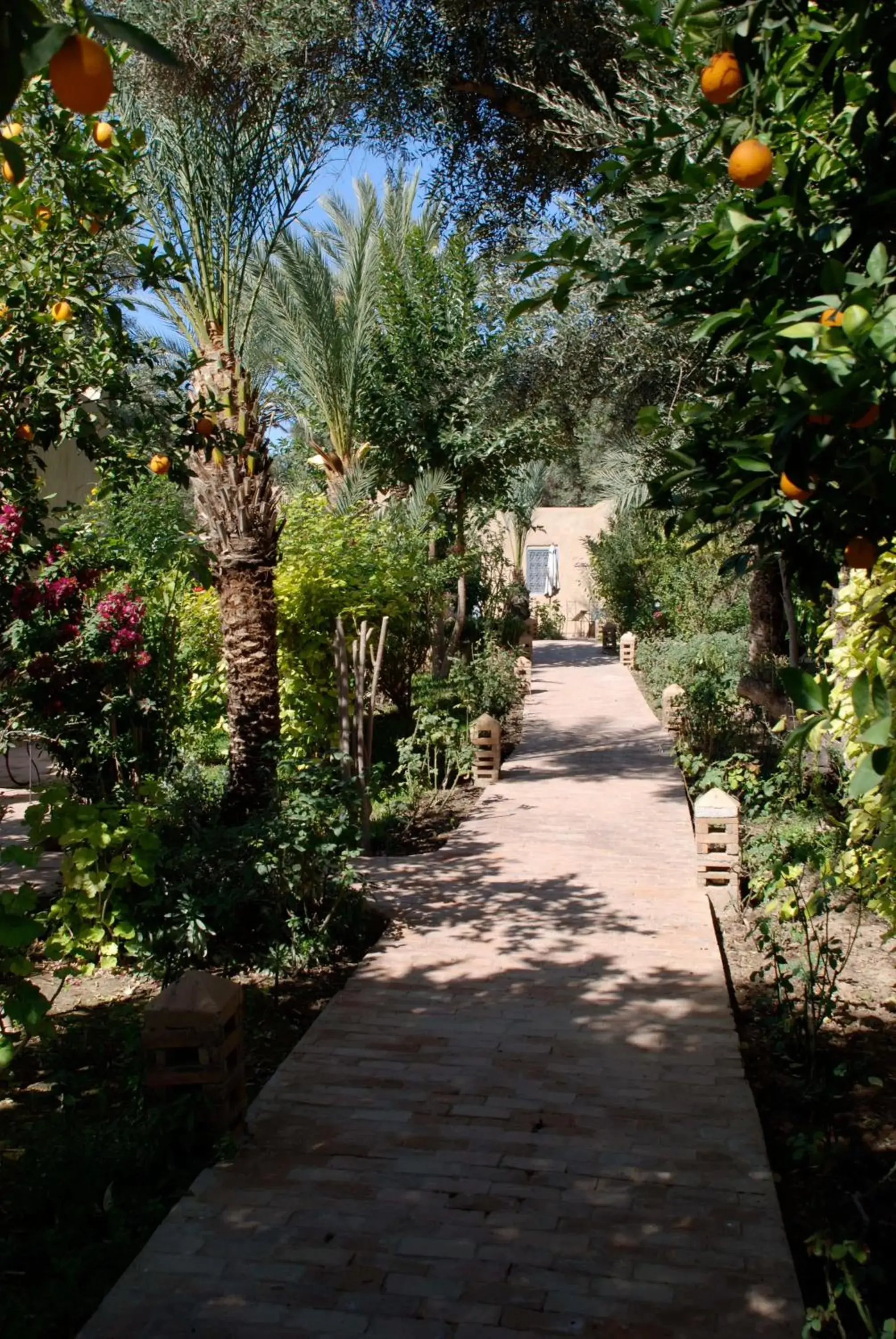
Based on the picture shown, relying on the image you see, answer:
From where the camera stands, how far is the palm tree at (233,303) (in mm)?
6945

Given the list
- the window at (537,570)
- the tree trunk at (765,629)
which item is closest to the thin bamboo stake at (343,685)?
the tree trunk at (765,629)

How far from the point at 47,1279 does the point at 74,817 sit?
1344 millimetres

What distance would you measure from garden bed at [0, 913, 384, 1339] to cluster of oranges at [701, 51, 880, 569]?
2528 millimetres

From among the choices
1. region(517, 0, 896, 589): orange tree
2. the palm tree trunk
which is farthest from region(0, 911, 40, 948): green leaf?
the palm tree trunk

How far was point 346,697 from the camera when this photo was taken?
324 inches

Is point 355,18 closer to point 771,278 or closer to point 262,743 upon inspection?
point 262,743

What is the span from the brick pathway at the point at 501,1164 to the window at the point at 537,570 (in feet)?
90.9

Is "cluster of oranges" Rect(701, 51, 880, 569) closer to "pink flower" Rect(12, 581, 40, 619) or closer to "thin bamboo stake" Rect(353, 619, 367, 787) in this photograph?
"pink flower" Rect(12, 581, 40, 619)

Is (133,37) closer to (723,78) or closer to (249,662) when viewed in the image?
(723,78)

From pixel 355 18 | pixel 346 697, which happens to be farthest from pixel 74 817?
pixel 355 18

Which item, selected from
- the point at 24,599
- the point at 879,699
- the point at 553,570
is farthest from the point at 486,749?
the point at 553,570

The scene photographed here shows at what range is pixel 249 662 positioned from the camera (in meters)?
7.14

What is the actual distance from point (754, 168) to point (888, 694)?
116 cm

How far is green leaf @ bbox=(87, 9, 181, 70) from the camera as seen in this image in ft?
3.78
